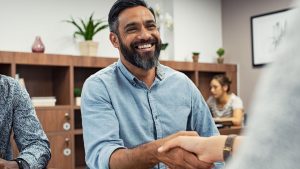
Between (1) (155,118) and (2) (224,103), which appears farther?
(2) (224,103)

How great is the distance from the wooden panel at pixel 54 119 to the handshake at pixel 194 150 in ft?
10.4

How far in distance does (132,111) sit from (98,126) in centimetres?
19

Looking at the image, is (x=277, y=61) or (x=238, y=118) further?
(x=238, y=118)

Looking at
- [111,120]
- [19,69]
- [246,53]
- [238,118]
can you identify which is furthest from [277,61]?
[246,53]

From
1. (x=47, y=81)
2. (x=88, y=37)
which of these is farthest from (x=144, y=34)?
(x=47, y=81)

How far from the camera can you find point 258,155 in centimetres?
24

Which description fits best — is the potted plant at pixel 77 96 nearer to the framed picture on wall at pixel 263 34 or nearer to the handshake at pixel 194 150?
the framed picture on wall at pixel 263 34

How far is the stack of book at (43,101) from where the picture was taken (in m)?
4.32

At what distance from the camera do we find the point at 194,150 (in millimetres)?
1169

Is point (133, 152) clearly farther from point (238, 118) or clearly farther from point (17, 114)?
point (238, 118)

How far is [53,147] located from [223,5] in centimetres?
379

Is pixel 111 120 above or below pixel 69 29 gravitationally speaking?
below

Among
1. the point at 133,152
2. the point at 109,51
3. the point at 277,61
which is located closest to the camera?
the point at 277,61

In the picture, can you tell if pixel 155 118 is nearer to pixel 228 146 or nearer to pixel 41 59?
pixel 228 146
